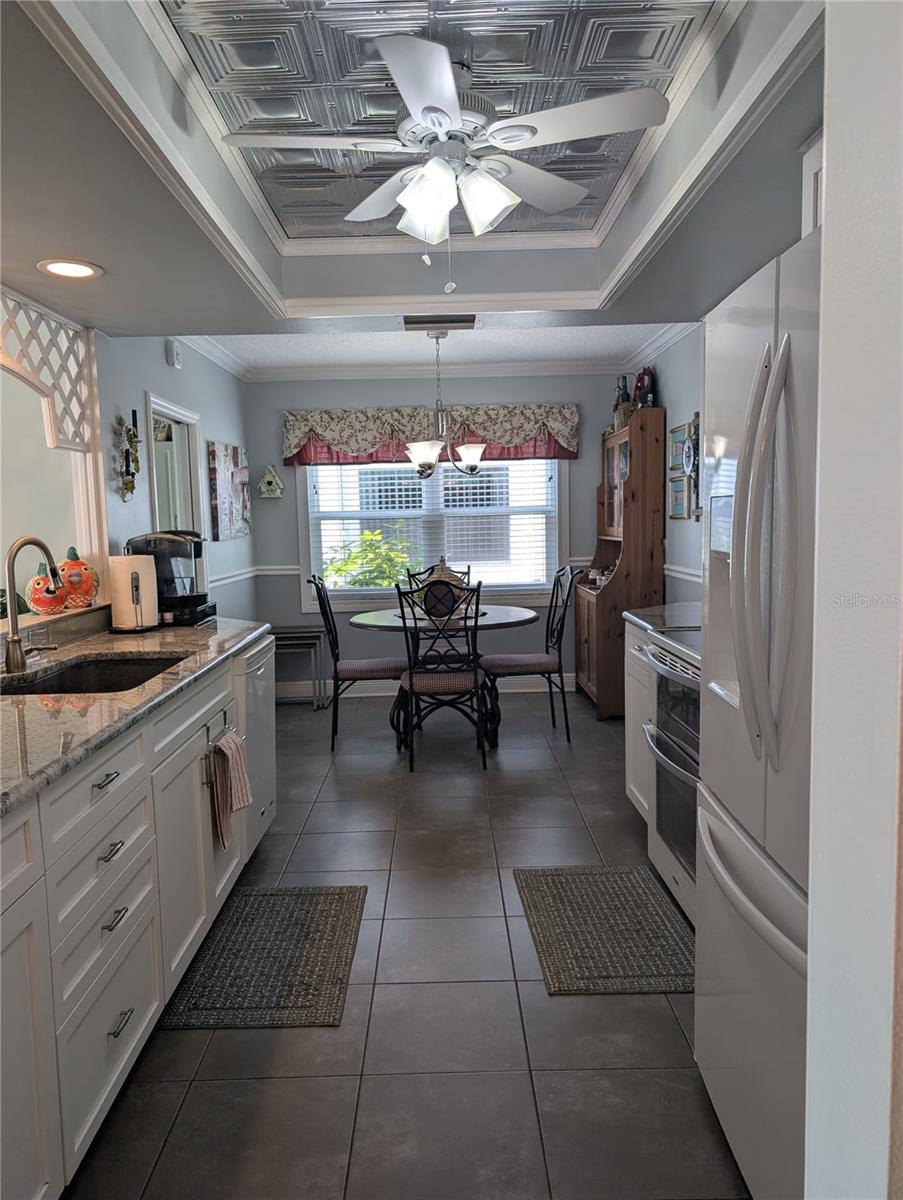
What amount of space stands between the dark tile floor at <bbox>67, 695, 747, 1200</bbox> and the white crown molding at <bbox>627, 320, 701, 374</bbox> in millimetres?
3065

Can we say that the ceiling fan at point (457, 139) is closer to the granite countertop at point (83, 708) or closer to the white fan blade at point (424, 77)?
the white fan blade at point (424, 77)

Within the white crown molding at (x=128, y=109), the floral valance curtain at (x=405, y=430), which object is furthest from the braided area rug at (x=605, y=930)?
the floral valance curtain at (x=405, y=430)

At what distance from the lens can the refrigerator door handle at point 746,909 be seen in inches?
50.1

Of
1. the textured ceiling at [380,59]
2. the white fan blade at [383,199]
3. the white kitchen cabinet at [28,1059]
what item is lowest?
the white kitchen cabinet at [28,1059]

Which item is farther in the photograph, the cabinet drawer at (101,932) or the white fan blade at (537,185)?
the white fan blade at (537,185)

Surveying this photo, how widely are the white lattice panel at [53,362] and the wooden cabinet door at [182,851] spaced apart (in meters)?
1.44

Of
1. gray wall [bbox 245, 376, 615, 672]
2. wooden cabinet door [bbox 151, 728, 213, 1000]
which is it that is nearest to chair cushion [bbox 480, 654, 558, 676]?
gray wall [bbox 245, 376, 615, 672]

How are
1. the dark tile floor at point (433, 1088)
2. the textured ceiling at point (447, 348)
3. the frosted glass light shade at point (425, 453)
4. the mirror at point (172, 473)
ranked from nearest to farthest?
the dark tile floor at point (433, 1088) < the mirror at point (172, 473) < the frosted glass light shade at point (425, 453) < the textured ceiling at point (447, 348)

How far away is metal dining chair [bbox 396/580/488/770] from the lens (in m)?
4.34

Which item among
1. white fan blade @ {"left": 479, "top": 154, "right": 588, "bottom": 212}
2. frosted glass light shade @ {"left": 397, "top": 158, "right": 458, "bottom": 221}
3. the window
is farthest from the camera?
the window

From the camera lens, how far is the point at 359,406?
6.01 metres

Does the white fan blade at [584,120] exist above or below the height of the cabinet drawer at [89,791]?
above

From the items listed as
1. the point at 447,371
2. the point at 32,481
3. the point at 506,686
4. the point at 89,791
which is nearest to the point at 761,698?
the point at 89,791

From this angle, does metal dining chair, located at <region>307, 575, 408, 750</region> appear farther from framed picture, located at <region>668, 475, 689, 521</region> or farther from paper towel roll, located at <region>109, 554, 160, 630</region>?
framed picture, located at <region>668, 475, 689, 521</region>
